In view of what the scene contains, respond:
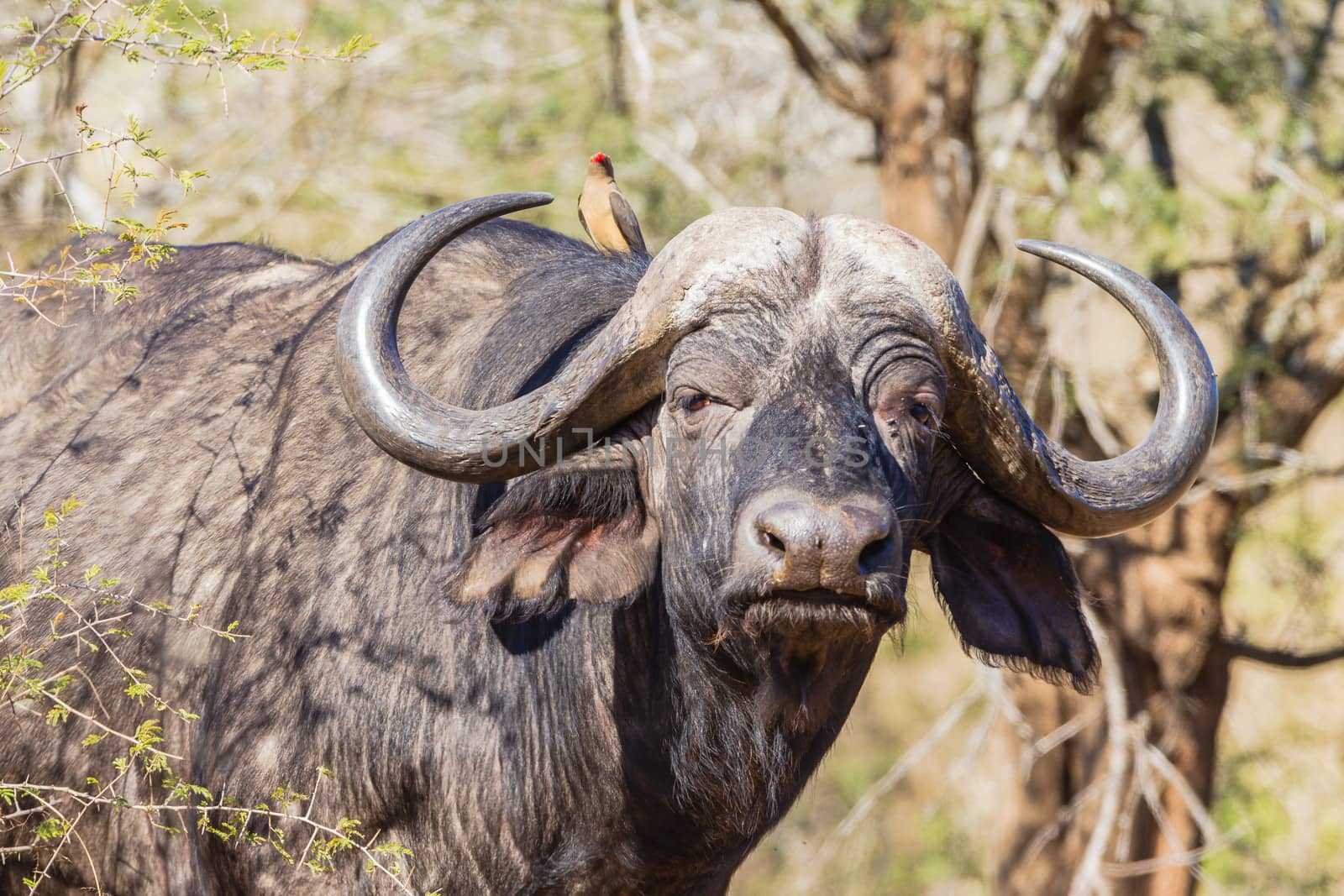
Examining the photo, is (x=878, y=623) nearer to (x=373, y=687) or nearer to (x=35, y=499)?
(x=373, y=687)

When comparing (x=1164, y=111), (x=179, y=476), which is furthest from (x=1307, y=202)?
(x=179, y=476)

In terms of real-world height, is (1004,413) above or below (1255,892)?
above

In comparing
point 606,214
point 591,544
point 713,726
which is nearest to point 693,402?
point 591,544

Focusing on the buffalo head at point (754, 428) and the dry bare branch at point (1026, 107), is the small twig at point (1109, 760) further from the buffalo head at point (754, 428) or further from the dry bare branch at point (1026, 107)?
the buffalo head at point (754, 428)

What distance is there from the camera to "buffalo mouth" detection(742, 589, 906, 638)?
10.0ft

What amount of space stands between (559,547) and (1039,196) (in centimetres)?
471

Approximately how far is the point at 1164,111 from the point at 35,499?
632cm

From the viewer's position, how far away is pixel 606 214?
539cm

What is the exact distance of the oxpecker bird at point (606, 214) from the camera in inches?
205

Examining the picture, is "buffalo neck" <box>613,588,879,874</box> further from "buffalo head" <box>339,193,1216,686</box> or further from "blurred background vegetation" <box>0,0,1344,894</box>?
"blurred background vegetation" <box>0,0,1344,894</box>

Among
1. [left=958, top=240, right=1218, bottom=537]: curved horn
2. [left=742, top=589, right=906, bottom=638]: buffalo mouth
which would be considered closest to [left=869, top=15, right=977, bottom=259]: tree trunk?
[left=958, top=240, right=1218, bottom=537]: curved horn

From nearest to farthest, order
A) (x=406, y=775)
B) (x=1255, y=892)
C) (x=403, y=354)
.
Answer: (x=406, y=775)
(x=403, y=354)
(x=1255, y=892)

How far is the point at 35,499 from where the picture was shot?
182 inches

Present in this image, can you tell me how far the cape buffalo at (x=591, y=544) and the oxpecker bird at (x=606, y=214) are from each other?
0.81 meters
